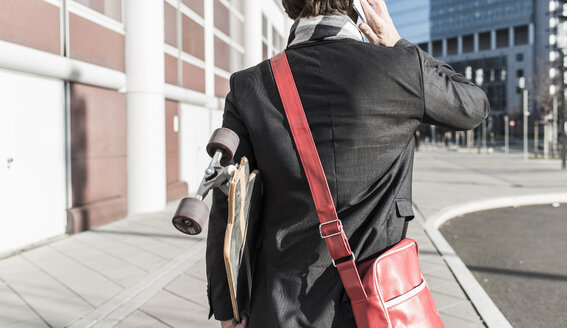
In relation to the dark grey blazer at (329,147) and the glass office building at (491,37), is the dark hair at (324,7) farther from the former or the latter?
the glass office building at (491,37)

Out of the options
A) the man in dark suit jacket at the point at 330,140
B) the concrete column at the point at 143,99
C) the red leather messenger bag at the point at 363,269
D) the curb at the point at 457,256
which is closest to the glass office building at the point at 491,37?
the curb at the point at 457,256

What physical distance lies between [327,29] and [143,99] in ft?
24.6

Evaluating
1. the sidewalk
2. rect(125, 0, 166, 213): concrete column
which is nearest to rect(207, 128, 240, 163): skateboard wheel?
the sidewalk

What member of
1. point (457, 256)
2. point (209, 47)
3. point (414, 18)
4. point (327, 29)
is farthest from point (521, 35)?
point (327, 29)

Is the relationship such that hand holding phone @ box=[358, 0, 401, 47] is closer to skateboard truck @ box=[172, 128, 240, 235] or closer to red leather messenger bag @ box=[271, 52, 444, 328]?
red leather messenger bag @ box=[271, 52, 444, 328]

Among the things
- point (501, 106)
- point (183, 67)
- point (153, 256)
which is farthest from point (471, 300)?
point (501, 106)

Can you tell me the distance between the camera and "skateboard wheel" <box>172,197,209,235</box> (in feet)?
→ 3.45

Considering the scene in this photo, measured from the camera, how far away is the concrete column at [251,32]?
1655 centimetres

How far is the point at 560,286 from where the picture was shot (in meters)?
5.13

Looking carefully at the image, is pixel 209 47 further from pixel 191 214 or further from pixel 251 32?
pixel 191 214

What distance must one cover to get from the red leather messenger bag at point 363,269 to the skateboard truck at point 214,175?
0.19 meters

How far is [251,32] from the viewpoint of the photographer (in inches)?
656

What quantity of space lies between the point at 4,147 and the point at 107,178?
2.27m

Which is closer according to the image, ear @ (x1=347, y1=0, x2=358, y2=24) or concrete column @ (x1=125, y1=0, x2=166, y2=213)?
ear @ (x1=347, y1=0, x2=358, y2=24)
